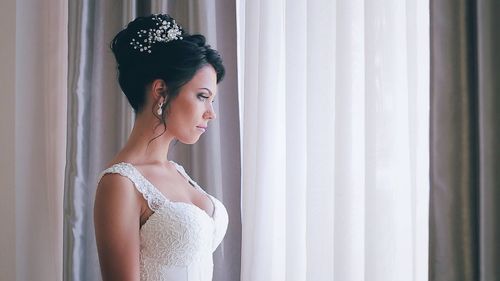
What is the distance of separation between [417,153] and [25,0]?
1753 mm

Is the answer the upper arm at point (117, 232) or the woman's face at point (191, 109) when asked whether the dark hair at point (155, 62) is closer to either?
the woman's face at point (191, 109)

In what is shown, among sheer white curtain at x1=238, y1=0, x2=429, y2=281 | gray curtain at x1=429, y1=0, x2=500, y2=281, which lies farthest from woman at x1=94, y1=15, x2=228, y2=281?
gray curtain at x1=429, y1=0, x2=500, y2=281

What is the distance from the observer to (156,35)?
1.54m

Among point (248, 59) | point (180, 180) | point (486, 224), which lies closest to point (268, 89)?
point (248, 59)

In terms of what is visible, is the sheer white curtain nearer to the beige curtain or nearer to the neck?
the neck

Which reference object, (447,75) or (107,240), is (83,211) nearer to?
(107,240)

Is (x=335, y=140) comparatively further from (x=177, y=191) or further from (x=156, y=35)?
(x=156, y=35)

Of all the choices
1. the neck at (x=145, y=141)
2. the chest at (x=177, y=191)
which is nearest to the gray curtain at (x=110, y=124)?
the chest at (x=177, y=191)

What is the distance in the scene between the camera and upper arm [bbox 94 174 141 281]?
136 centimetres

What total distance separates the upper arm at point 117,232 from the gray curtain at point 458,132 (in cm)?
84

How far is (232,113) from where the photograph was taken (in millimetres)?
2100

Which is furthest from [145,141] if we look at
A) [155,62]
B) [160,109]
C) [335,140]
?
[335,140]

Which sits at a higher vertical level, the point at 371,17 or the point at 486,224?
the point at 371,17

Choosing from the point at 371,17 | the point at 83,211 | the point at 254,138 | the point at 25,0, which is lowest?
the point at 83,211
